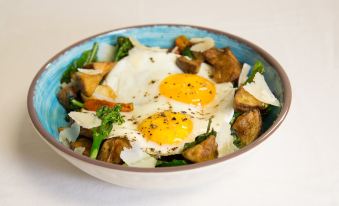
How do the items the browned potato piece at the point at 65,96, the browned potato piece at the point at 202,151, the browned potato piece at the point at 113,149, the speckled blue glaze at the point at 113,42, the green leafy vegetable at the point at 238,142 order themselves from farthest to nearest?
the browned potato piece at the point at 65,96 → the speckled blue glaze at the point at 113,42 → the green leafy vegetable at the point at 238,142 → the browned potato piece at the point at 113,149 → the browned potato piece at the point at 202,151

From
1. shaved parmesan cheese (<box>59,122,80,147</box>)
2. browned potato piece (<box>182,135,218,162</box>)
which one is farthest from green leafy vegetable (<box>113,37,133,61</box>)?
browned potato piece (<box>182,135,218,162</box>)

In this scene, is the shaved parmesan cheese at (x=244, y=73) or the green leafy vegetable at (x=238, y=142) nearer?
the green leafy vegetable at (x=238, y=142)

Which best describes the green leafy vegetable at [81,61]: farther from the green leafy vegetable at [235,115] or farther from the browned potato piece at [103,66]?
the green leafy vegetable at [235,115]

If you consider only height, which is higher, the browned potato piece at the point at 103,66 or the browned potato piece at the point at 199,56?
the browned potato piece at the point at 199,56

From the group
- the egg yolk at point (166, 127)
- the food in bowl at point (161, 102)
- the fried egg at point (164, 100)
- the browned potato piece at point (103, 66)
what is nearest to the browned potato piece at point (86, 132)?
the food in bowl at point (161, 102)

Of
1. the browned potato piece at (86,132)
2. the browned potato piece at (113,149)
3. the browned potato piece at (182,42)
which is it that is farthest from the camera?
the browned potato piece at (182,42)

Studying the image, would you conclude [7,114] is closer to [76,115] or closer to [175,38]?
[76,115]

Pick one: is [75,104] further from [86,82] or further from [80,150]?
[80,150]

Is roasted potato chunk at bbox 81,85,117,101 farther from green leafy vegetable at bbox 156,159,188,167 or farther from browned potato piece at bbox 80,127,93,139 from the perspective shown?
green leafy vegetable at bbox 156,159,188,167
